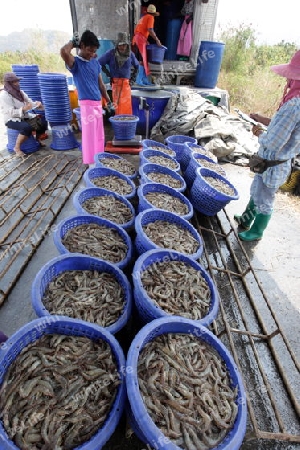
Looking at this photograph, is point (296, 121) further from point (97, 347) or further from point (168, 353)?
point (97, 347)

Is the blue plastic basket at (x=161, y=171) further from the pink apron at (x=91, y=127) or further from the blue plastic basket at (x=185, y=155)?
the pink apron at (x=91, y=127)

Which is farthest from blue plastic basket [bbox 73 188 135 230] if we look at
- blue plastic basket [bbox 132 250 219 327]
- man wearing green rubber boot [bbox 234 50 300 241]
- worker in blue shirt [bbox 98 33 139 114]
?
worker in blue shirt [bbox 98 33 139 114]

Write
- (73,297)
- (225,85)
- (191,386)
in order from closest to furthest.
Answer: (191,386)
(73,297)
(225,85)

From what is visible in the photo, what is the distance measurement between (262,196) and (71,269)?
3.21 metres

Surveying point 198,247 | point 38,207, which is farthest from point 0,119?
point 198,247

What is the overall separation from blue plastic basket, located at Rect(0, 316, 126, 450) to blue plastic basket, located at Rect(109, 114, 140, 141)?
219 inches

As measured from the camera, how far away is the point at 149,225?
11.4 ft

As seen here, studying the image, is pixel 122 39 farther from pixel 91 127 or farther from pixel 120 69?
pixel 91 127

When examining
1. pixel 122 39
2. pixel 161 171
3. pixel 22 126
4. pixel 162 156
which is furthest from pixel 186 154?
pixel 22 126

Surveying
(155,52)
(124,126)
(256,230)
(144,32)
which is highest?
(144,32)

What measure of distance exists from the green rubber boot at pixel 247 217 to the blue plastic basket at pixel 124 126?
356cm

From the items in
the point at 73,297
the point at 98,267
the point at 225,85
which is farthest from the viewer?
the point at 225,85

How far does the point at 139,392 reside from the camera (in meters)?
1.65

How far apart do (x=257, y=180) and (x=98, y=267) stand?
3017 millimetres
